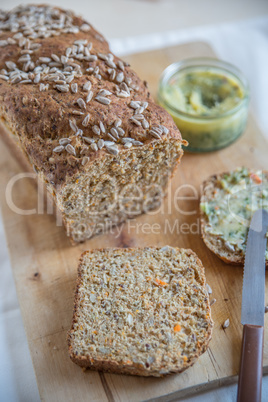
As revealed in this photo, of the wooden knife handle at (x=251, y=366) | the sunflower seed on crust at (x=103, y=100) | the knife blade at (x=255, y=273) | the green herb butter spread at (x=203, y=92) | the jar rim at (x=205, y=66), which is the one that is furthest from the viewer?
the green herb butter spread at (x=203, y=92)

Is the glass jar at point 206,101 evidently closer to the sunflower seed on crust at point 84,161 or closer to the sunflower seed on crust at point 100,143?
the sunflower seed on crust at point 100,143

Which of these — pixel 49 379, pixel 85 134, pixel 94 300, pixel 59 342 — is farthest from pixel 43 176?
pixel 49 379

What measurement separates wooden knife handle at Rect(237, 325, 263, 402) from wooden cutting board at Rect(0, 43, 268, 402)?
197 millimetres

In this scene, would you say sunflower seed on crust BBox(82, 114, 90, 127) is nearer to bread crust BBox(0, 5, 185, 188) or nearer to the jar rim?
bread crust BBox(0, 5, 185, 188)

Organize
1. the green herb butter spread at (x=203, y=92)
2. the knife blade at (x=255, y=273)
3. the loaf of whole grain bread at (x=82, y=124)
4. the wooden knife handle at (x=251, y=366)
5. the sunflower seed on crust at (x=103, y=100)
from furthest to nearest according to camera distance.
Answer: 1. the green herb butter spread at (x=203, y=92)
2. the sunflower seed on crust at (x=103, y=100)
3. the loaf of whole grain bread at (x=82, y=124)
4. the knife blade at (x=255, y=273)
5. the wooden knife handle at (x=251, y=366)

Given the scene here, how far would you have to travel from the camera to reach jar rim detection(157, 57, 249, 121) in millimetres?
3752

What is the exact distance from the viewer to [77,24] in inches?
142

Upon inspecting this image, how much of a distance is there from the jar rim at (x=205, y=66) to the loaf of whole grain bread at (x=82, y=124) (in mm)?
662

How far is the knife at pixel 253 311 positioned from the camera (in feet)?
8.04

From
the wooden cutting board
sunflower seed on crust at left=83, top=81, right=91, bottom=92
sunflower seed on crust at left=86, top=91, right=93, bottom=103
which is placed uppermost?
sunflower seed on crust at left=83, top=81, right=91, bottom=92

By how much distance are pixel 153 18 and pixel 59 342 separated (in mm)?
4245

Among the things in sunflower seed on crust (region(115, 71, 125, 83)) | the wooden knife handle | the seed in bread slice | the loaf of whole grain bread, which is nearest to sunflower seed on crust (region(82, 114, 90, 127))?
the loaf of whole grain bread

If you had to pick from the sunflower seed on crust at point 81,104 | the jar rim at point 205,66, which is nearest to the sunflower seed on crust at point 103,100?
the sunflower seed on crust at point 81,104

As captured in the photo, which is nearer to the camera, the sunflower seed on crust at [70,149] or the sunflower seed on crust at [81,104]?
the sunflower seed on crust at [70,149]
